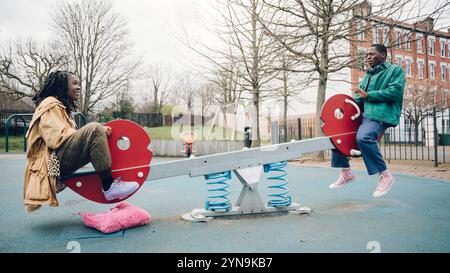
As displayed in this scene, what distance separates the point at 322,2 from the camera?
10.0 metres

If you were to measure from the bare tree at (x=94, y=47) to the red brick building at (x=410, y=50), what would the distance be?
15986 millimetres

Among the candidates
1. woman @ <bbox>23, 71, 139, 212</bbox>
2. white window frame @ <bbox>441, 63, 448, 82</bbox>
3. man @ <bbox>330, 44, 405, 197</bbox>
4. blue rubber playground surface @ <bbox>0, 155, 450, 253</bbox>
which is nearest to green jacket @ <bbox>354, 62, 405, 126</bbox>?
man @ <bbox>330, 44, 405, 197</bbox>

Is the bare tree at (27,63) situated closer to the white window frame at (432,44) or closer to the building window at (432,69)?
the building window at (432,69)

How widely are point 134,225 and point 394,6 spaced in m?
9.48

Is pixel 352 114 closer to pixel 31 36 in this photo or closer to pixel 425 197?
pixel 425 197

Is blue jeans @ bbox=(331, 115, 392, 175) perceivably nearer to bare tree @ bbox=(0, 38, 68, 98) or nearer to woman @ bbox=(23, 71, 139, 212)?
woman @ bbox=(23, 71, 139, 212)

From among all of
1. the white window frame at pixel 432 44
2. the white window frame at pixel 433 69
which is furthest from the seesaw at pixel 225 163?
the white window frame at pixel 432 44

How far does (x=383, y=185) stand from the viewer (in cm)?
367

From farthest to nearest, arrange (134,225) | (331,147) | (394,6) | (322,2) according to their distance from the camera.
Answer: (322,2) < (394,6) < (331,147) < (134,225)

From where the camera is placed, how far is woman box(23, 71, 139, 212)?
2.90 meters

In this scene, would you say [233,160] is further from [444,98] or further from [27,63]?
[444,98]

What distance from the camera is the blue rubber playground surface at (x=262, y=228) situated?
8.71ft
